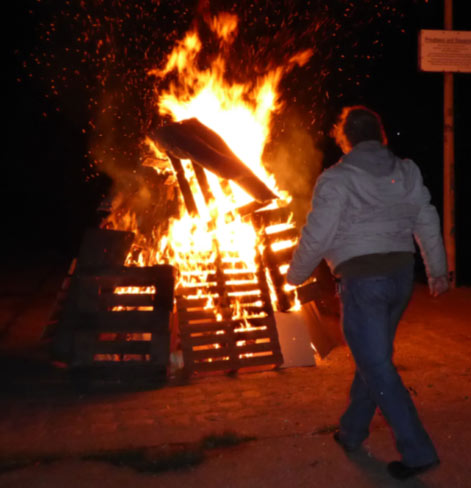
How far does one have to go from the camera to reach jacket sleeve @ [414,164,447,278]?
2.89m

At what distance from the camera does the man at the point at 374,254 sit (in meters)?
2.68

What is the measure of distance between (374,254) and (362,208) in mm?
256

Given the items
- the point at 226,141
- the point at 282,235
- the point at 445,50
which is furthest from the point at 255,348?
the point at 445,50

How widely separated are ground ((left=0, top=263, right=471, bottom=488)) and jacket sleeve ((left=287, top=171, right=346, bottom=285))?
125 centimetres

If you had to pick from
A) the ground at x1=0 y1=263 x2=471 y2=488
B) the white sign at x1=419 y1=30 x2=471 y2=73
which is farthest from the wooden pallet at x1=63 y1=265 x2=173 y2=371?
the white sign at x1=419 y1=30 x2=471 y2=73

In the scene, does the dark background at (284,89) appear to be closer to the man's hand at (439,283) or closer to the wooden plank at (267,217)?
the wooden plank at (267,217)

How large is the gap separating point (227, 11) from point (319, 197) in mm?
5585

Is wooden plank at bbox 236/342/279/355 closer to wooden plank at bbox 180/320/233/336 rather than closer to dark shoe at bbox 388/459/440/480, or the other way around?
wooden plank at bbox 180/320/233/336

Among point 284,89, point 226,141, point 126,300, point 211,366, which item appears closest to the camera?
point 211,366

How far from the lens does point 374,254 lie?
271 centimetres

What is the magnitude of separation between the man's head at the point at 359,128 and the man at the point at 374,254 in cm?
1

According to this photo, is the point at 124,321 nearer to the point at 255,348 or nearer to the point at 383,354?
the point at 255,348

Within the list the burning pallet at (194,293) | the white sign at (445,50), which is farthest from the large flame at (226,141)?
the white sign at (445,50)

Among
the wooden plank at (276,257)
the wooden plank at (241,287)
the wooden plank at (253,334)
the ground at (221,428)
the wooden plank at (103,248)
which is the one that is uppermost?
the wooden plank at (103,248)
